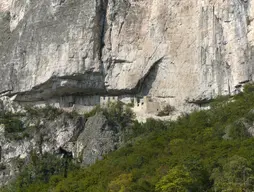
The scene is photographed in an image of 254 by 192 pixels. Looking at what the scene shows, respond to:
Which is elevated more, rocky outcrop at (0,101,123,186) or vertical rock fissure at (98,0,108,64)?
vertical rock fissure at (98,0,108,64)

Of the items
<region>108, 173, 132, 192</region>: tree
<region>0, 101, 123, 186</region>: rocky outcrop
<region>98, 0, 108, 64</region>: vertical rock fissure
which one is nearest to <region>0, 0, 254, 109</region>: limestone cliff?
<region>98, 0, 108, 64</region>: vertical rock fissure

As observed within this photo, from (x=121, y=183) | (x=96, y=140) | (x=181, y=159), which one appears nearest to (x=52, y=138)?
(x=96, y=140)

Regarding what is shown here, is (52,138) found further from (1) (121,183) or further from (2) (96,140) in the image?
(1) (121,183)

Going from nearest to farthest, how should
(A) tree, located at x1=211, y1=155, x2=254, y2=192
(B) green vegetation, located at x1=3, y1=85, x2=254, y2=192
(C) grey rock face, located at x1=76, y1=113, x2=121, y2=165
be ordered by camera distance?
(A) tree, located at x1=211, y1=155, x2=254, y2=192 → (B) green vegetation, located at x1=3, y1=85, x2=254, y2=192 → (C) grey rock face, located at x1=76, y1=113, x2=121, y2=165

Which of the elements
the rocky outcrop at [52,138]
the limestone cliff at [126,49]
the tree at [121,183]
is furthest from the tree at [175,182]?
the limestone cliff at [126,49]

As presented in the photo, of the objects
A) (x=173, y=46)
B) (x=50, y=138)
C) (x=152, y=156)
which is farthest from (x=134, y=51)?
(x=152, y=156)

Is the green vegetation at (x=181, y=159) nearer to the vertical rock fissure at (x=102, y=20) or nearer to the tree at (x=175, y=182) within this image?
the tree at (x=175, y=182)

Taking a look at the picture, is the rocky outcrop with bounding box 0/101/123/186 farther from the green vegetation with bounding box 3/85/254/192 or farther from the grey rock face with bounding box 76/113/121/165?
the green vegetation with bounding box 3/85/254/192

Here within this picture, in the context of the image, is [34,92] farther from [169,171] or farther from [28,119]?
[169,171]
